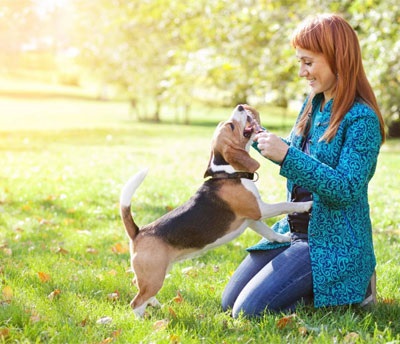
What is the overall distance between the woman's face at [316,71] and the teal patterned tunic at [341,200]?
0.14m

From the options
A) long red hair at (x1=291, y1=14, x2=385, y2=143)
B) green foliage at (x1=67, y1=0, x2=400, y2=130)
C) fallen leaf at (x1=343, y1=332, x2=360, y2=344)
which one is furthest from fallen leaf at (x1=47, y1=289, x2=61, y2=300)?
green foliage at (x1=67, y1=0, x2=400, y2=130)

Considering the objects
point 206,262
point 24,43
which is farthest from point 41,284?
point 24,43

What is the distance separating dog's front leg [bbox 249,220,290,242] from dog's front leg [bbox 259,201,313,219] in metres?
0.16

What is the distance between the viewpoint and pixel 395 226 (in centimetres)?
714

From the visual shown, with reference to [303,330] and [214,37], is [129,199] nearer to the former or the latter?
[303,330]

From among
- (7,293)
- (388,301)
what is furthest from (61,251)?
(388,301)

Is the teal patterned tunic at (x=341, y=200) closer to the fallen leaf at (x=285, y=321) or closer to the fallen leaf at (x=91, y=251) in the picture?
the fallen leaf at (x=285, y=321)

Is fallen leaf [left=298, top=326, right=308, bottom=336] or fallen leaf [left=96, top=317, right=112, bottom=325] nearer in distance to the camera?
fallen leaf [left=298, top=326, right=308, bottom=336]

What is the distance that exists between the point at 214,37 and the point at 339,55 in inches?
483

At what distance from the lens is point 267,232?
14.7ft

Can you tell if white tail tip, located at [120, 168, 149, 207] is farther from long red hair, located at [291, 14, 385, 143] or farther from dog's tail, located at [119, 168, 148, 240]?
long red hair, located at [291, 14, 385, 143]

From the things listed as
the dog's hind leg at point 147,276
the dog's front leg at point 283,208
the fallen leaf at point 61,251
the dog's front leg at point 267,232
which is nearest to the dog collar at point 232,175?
the dog's front leg at point 283,208

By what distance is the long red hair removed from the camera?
3.98 m

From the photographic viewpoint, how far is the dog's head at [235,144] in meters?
4.27
